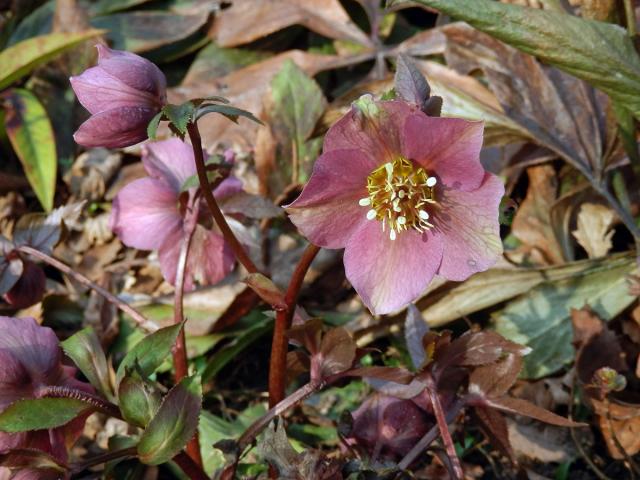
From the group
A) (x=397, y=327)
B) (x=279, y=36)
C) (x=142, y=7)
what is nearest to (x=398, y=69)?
(x=397, y=327)

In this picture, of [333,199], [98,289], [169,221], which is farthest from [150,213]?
[333,199]

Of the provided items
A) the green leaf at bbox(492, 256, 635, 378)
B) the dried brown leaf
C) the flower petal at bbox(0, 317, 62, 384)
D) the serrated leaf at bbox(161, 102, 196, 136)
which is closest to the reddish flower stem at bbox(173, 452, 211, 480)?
the flower petal at bbox(0, 317, 62, 384)

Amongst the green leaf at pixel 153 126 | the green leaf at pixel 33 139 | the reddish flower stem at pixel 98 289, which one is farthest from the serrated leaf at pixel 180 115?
the green leaf at pixel 33 139

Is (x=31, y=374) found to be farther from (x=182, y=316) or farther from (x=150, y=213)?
(x=150, y=213)

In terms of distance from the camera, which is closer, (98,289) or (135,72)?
(135,72)

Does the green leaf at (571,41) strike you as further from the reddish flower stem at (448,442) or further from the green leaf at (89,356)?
the green leaf at (89,356)

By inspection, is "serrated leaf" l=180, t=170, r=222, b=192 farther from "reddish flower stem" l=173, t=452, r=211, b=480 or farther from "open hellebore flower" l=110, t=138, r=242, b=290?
"reddish flower stem" l=173, t=452, r=211, b=480
